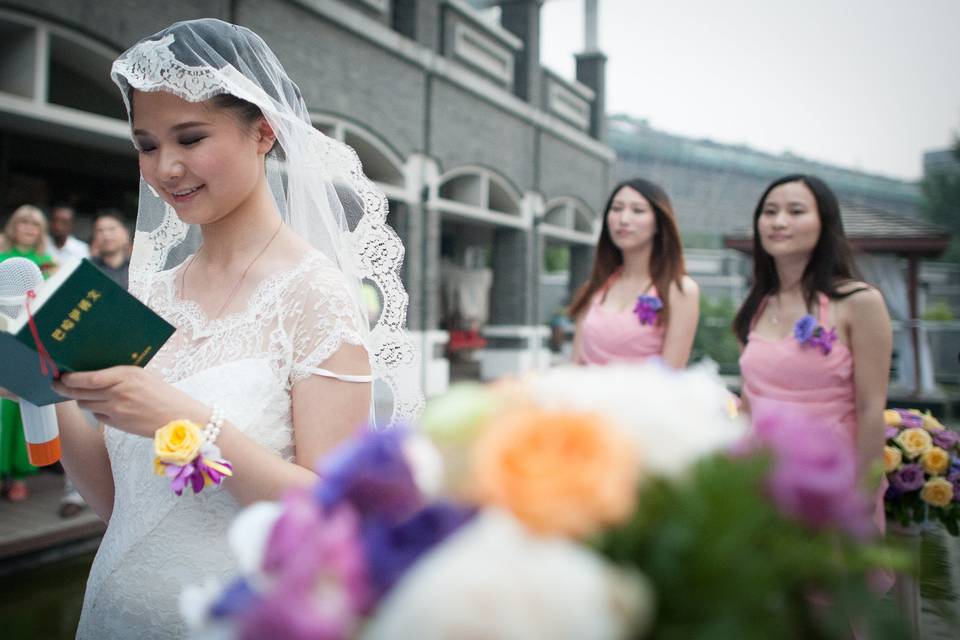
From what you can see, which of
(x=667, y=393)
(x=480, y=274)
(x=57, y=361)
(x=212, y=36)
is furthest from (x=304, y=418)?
(x=480, y=274)

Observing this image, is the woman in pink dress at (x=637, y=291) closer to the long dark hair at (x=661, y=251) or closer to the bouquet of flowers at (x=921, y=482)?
the long dark hair at (x=661, y=251)

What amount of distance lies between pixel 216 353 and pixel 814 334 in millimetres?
2195

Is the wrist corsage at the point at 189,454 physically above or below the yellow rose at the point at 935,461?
above

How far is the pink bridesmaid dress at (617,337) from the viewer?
3.68m

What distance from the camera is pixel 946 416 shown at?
11.2 m

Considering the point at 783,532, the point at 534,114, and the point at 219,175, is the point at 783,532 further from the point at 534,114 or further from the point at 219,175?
the point at 534,114

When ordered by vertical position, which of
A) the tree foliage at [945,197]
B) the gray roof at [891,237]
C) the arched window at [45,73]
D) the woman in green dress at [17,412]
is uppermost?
the tree foliage at [945,197]

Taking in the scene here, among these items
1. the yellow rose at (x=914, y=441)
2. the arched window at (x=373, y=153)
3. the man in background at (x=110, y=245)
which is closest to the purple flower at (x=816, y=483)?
the yellow rose at (x=914, y=441)

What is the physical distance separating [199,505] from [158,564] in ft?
0.50

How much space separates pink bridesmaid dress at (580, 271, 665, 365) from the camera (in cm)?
368

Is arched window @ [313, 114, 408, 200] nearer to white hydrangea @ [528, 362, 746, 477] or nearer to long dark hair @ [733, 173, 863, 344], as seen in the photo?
long dark hair @ [733, 173, 863, 344]

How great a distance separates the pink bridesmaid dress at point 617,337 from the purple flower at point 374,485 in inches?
123

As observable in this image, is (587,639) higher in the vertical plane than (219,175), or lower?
lower

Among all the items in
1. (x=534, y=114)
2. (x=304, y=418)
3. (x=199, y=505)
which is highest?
(x=534, y=114)
